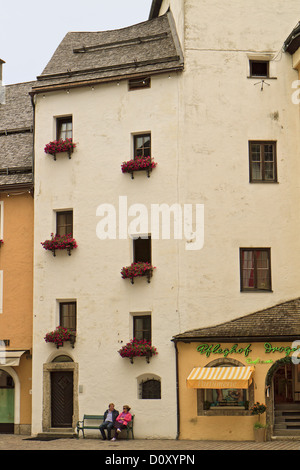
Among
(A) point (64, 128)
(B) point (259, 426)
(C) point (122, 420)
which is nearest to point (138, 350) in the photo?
(C) point (122, 420)

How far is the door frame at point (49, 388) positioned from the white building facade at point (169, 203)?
2.0 inches

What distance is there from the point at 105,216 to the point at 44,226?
264 cm

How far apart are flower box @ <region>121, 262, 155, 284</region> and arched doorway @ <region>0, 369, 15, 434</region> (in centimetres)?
689

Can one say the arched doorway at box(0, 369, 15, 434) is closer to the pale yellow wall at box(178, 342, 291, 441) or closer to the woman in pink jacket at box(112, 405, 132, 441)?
the woman in pink jacket at box(112, 405, 132, 441)

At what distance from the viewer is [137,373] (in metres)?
26.1

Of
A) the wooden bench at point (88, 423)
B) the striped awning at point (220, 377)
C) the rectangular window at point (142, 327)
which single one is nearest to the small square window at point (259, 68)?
the rectangular window at point (142, 327)

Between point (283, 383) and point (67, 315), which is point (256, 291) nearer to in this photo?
point (283, 383)

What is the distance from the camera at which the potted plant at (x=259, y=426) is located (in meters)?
24.0

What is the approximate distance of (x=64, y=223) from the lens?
93.6ft

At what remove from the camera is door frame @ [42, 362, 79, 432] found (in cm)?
2678
